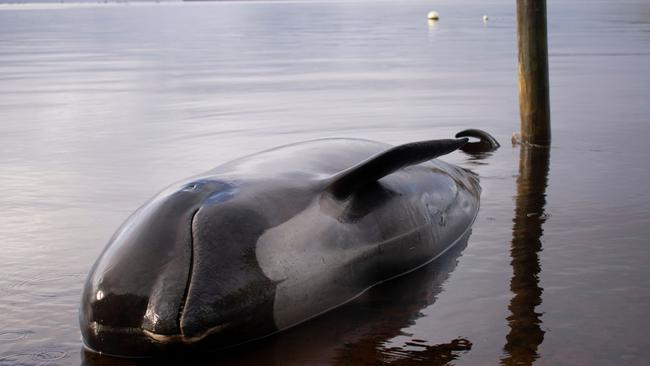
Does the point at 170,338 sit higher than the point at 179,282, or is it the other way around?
the point at 179,282

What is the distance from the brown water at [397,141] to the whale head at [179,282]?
0.66 feet

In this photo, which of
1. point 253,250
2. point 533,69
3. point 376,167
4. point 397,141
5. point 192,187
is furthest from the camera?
point 397,141

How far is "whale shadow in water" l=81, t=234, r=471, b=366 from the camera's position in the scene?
517 centimetres

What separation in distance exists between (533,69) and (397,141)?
6.54ft

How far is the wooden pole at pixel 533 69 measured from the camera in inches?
445

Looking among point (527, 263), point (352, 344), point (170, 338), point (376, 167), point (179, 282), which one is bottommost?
point (527, 263)

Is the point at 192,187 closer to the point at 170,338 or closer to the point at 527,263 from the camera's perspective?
the point at 170,338

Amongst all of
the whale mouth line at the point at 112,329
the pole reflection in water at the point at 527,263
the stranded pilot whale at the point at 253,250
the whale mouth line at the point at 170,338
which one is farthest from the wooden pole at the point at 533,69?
the whale mouth line at the point at 112,329

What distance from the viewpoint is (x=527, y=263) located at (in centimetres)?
686

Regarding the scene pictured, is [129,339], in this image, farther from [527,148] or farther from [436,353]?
[527,148]

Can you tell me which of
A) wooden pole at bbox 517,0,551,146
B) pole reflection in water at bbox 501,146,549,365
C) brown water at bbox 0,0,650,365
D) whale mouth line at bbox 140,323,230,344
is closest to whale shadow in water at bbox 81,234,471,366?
brown water at bbox 0,0,650,365

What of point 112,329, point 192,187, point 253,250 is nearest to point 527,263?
point 253,250

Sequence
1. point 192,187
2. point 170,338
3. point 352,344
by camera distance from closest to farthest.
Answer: point 170,338 < point 352,344 < point 192,187

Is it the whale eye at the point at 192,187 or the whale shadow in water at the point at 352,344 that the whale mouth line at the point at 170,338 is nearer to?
the whale shadow in water at the point at 352,344
